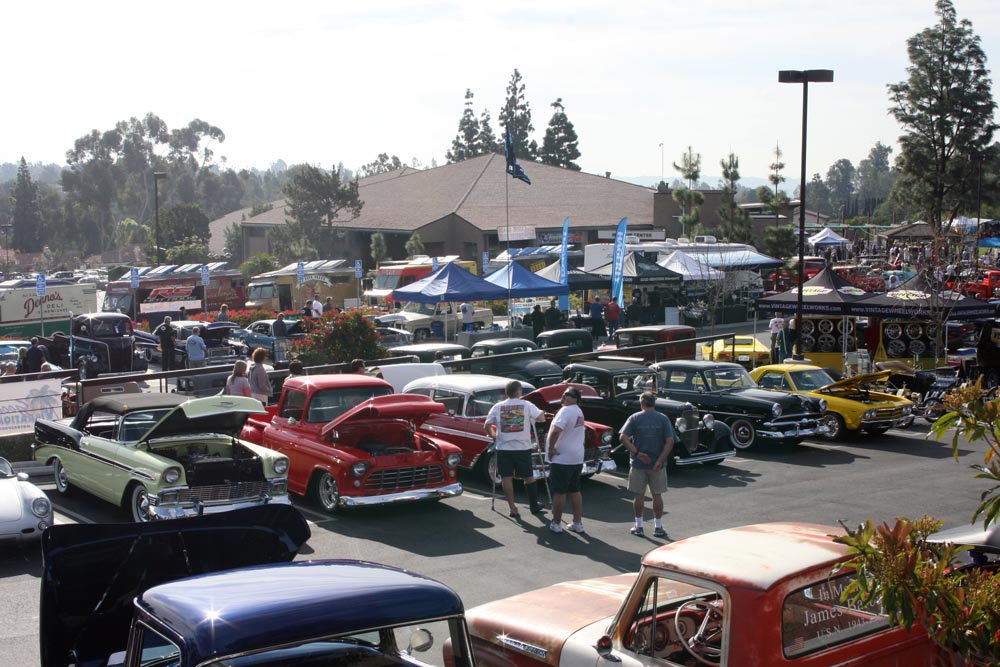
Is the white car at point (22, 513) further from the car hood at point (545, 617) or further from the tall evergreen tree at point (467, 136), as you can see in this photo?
the tall evergreen tree at point (467, 136)

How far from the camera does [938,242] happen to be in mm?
24219

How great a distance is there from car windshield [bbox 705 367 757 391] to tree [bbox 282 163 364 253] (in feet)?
179

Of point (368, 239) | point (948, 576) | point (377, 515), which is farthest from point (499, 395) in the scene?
point (368, 239)

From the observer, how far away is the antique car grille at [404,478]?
1174 centimetres

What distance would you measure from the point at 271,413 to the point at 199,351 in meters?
9.27

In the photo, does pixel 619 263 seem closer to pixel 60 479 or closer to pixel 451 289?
pixel 451 289

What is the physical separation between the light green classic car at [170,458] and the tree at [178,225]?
227 feet

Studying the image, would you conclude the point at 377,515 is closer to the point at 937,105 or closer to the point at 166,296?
the point at 166,296

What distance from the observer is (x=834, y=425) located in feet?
58.4

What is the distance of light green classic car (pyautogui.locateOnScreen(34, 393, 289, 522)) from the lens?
1046 centimetres

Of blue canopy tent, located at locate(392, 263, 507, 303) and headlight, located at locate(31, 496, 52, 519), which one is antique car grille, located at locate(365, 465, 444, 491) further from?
blue canopy tent, located at locate(392, 263, 507, 303)

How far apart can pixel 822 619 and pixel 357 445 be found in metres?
8.15

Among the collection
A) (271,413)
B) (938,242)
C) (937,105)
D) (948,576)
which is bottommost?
(271,413)

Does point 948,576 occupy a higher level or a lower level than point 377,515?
higher
